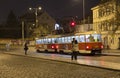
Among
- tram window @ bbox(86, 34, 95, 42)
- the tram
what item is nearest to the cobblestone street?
the tram

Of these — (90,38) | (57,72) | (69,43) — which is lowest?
(57,72)

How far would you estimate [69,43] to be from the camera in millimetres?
49094

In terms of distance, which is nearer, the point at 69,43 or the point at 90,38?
the point at 90,38

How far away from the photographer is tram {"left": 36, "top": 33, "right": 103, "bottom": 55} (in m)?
44.4

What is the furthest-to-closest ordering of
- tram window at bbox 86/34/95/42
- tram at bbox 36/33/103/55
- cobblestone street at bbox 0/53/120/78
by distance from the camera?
1. tram window at bbox 86/34/95/42
2. tram at bbox 36/33/103/55
3. cobblestone street at bbox 0/53/120/78

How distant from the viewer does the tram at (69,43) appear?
146 feet

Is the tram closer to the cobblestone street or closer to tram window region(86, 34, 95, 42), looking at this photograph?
tram window region(86, 34, 95, 42)

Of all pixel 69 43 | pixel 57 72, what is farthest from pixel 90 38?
pixel 57 72

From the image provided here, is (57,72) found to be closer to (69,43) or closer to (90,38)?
→ (90,38)

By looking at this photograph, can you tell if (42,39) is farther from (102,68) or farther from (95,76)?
(95,76)

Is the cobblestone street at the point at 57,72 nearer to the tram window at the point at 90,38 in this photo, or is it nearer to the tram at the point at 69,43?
the tram at the point at 69,43

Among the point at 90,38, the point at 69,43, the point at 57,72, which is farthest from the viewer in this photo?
the point at 69,43

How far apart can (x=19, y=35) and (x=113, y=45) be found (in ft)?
242

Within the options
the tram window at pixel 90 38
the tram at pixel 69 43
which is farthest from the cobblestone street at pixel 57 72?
the tram window at pixel 90 38
